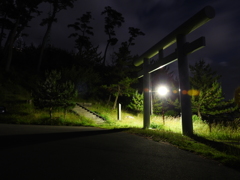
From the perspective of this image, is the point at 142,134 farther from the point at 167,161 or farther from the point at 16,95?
the point at 16,95

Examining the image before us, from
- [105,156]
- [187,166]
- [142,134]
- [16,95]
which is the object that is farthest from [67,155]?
[16,95]

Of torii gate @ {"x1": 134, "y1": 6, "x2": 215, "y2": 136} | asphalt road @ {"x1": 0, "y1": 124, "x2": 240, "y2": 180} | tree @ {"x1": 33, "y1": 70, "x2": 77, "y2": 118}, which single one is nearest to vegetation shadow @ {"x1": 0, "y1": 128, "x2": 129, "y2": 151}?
asphalt road @ {"x1": 0, "y1": 124, "x2": 240, "y2": 180}

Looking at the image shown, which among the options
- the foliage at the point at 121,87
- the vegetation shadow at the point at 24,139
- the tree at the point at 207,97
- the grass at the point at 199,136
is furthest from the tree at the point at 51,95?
the tree at the point at 207,97

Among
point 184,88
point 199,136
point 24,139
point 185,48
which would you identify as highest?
point 185,48

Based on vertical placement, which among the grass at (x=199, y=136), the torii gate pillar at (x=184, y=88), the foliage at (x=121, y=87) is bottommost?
the grass at (x=199, y=136)

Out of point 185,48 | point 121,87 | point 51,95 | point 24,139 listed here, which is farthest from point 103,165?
point 121,87

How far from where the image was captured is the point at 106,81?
31.6 metres

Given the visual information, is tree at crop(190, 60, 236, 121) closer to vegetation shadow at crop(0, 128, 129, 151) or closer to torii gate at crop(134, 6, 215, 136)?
torii gate at crop(134, 6, 215, 136)

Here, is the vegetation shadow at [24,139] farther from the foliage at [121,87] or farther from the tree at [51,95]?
the foliage at [121,87]

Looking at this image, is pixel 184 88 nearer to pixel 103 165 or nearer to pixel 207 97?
pixel 103 165

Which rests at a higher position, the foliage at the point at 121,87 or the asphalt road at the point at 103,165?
the foliage at the point at 121,87

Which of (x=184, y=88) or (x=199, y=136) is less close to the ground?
(x=184, y=88)

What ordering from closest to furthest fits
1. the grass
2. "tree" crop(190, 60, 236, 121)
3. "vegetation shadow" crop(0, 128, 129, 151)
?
the grass, "vegetation shadow" crop(0, 128, 129, 151), "tree" crop(190, 60, 236, 121)

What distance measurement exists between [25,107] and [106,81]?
53.7ft
